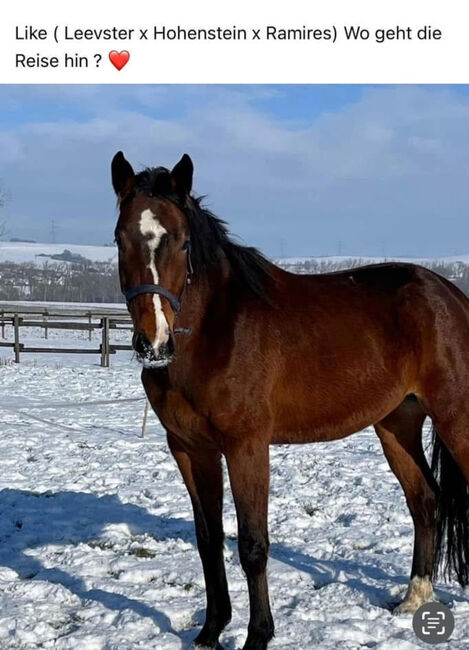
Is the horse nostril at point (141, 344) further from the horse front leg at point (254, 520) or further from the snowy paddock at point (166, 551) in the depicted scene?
the snowy paddock at point (166, 551)

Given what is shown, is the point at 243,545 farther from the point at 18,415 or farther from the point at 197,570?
Answer: the point at 18,415

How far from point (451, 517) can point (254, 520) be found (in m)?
1.62

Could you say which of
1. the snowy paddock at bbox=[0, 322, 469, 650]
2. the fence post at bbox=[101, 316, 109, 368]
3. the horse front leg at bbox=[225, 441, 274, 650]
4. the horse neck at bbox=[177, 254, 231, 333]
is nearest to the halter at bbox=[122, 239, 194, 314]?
the horse neck at bbox=[177, 254, 231, 333]

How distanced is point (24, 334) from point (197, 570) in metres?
26.9

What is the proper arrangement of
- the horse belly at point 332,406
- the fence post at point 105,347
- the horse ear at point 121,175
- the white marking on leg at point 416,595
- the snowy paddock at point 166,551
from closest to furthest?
the horse ear at point 121,175 → the horse belly at point 332,406 → the snowy paddock at point 166,551 → the white marking on leg at point 416,595 → the fence post at point 105,347

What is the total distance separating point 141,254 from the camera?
289cm

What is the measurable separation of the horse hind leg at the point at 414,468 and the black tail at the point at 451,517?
0.17 feet

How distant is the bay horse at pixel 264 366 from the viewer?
9.93 feet

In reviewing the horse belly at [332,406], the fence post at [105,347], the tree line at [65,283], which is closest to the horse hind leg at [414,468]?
the horse belly at [332,406]

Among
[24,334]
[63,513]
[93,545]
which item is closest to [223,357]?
[93,545]

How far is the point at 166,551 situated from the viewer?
4691 mm

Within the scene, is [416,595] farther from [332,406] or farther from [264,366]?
[264,366]

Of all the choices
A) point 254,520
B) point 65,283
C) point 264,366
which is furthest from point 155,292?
point 65,283

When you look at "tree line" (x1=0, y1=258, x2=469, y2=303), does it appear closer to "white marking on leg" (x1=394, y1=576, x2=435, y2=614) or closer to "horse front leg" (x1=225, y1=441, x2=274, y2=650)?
"white marking on leg" (x1=394, y1=576, x2=435, y2=614)
